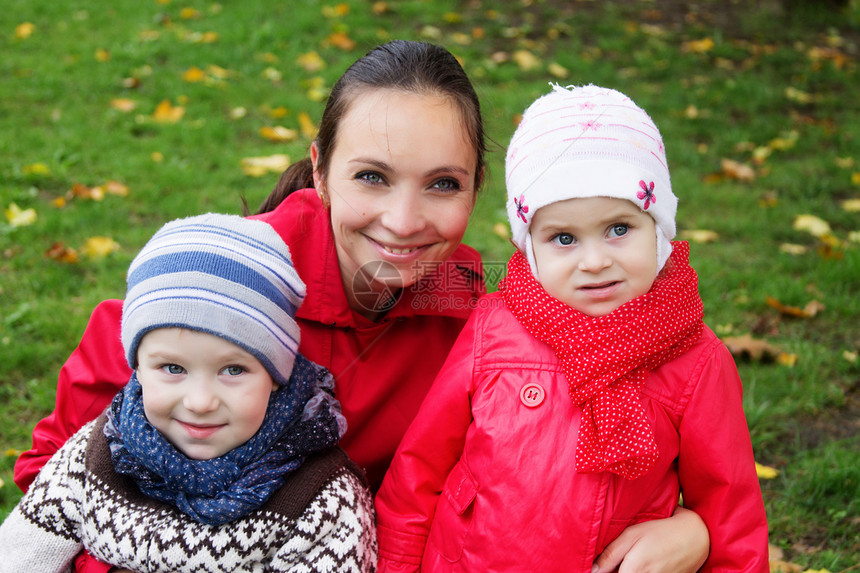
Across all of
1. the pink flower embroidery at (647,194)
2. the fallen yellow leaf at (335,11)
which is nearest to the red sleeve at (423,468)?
the pink flower embroidery at (647,194)

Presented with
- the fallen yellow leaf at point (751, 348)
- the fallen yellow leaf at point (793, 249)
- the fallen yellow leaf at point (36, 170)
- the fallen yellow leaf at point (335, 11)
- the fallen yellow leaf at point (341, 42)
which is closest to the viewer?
the fallen yellow leaf at point (751, 348)

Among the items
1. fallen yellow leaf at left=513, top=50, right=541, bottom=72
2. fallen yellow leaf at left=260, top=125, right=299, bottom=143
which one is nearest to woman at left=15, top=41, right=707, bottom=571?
fallen yellow leaf at left=260, top=125, right=299, bottom=143

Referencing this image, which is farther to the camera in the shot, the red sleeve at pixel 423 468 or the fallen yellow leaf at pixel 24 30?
the fallen yellow leaf at pixel 24 30

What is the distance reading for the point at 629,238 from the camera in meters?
1.77

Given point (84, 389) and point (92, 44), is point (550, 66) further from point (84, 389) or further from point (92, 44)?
point (84, 389)

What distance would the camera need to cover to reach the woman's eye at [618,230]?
5.87ft

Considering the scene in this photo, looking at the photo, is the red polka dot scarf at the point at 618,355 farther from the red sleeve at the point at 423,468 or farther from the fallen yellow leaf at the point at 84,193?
the fallen yellow leaf at the point at 84,193

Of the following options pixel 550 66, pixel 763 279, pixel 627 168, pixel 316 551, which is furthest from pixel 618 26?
pixel 316 551

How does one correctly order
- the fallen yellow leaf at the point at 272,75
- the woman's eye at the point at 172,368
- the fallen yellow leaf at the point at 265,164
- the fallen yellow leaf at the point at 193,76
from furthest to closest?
the fallen yellow leaf at the point at 272,75, the fallen yellow leaf at the point at 193,76, the fallen yellow leaf at the point at 265,164, the woman's eye at the point at 172,368

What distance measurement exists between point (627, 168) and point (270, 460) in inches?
41.7

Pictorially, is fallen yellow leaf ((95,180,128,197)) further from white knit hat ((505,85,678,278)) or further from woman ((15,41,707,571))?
white knit hat ((505,85,678,278))

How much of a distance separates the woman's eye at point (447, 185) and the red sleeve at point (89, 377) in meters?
0.93

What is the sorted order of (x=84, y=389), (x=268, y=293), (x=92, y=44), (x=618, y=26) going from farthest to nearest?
1. (x=618, y=26)
2. (x=92, y=44)
3. (x=84, y=389)
4. (x=268, y=293)

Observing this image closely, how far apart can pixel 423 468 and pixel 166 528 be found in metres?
0.62
